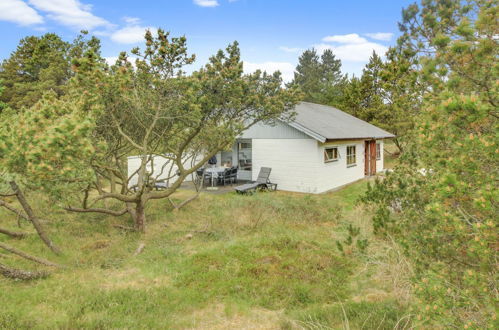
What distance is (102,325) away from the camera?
3938mm

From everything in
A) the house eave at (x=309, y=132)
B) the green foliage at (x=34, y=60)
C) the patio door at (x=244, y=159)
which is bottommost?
the patio door at (x=244, y=159)

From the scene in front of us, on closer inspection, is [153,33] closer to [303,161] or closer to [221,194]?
[221,194]

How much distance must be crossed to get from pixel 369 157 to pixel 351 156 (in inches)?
111

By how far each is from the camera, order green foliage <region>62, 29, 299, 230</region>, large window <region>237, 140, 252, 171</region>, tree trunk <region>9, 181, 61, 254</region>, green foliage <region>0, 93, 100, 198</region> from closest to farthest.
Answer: green foliage <region>0, 93, 100, 198</region>, tree trunk <region>9, 181, 61, 254</region>, green foliage <region>62, 29, 299, 230</region>, large window <region>237, 140, 252, 171</region>

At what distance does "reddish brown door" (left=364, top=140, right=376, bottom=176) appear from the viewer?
1853 centimetres

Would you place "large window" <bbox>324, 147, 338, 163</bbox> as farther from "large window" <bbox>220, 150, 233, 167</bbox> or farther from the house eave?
"large window" <bbox>220, 150, 233, 167</bbox>

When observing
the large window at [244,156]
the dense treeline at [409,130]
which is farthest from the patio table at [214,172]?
the dense treeline at [409,130]

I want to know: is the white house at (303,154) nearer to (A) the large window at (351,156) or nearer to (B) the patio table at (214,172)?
(A) the large window at (351,156)

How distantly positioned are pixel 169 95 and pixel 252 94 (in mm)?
2195

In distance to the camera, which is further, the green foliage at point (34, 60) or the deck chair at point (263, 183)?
the green foliage at point (34, 60)

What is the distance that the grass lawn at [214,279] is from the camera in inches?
162

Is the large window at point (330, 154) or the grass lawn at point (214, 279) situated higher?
the large window at point (330, 154)

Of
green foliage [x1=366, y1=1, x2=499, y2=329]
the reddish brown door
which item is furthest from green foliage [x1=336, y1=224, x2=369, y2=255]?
the reddish brown door

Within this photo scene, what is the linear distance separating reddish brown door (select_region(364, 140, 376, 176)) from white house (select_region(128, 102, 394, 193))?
763 mm
